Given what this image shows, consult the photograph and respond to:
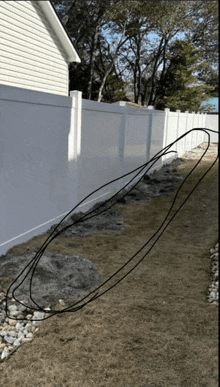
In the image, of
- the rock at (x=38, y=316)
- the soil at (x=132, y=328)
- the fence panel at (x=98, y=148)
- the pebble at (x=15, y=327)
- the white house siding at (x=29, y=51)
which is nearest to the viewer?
the soil at (x=132, y=328)

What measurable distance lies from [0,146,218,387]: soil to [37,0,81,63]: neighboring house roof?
6887 mm

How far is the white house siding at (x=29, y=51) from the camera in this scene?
8172 mm

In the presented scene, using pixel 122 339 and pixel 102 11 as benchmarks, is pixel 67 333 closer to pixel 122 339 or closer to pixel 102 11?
pixel 122 339

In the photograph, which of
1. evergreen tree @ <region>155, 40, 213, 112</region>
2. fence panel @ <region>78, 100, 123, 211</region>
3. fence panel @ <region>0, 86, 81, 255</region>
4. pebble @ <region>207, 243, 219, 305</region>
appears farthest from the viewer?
evergreen tree @ <region>155, 40, 213, 112</region>

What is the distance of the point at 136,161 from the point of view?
29.3 feet

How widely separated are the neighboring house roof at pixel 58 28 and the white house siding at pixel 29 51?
109 mm

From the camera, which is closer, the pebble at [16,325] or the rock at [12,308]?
the pebble at [16,325]

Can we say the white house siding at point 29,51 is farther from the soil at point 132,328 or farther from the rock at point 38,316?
the rock at point 38,316

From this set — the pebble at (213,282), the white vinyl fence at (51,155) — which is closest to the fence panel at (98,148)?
the white vinyl fence at (51,155)

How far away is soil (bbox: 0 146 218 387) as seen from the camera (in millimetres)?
2453

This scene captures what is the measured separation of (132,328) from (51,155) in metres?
2.76

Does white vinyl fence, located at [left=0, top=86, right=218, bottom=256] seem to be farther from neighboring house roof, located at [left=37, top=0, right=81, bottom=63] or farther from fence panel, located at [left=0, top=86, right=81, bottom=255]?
neighboring house roof, located at [left=37, top=0, right=81, bottom=63]

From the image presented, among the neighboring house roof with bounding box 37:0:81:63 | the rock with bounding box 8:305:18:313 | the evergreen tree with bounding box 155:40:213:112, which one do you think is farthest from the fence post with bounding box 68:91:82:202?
the evergreen tree with bounding box 155:40:213:112

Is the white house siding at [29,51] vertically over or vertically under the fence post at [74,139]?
over
